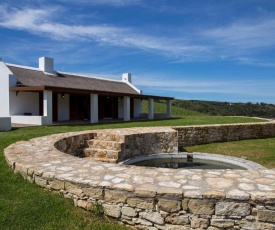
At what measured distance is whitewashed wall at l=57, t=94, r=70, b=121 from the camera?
22188mm

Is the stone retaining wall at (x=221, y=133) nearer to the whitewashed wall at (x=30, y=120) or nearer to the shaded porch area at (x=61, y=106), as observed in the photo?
the whitewashed wall at (x=30, y=120)

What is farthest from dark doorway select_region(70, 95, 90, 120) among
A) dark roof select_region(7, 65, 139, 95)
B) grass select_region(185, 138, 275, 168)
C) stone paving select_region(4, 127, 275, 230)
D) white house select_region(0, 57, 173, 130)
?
stone paving select_region(4, 127, 275, 230)

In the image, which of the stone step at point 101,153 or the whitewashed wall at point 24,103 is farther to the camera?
the whitewashed wall at point 24,103

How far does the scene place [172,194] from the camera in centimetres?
380

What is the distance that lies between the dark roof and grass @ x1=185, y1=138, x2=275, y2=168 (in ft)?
34.6

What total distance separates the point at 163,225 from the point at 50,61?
22402 mm

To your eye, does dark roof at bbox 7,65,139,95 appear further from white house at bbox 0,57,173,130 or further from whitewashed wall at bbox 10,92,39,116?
whitewashed wall at bbox 10,92,39,116

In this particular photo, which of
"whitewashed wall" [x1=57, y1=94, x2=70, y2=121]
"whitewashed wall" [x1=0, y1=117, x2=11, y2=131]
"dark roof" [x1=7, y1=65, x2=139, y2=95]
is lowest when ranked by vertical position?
"whitewashed wall" [x1=0, y1=117, x2=11, y2=131]

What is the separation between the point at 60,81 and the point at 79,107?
109 inches

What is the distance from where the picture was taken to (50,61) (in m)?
24.0

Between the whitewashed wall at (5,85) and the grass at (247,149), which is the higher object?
the whitewashed wall at (5,85)

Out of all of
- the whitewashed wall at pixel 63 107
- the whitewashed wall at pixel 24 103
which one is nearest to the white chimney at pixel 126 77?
the whitewashed wall at pixel 63 107

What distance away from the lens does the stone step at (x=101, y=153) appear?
9667mm

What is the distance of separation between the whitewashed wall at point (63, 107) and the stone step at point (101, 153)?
1284 cm
